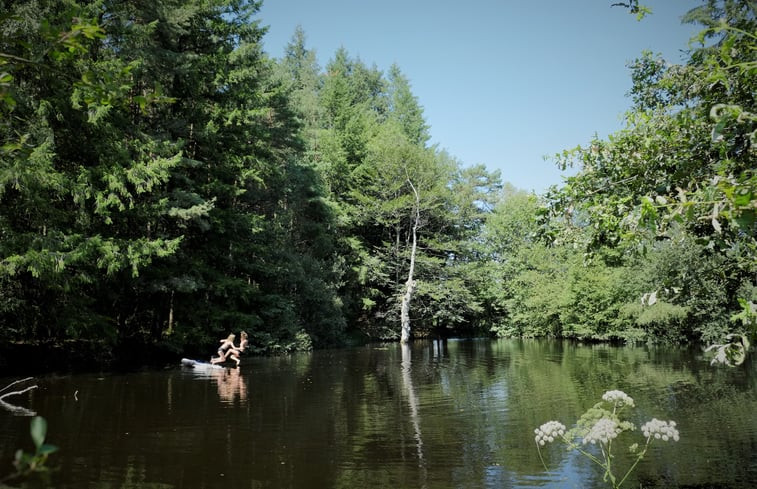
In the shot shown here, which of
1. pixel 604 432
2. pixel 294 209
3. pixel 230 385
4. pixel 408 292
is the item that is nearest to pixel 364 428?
pixel 604 432

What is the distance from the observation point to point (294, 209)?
105 ft

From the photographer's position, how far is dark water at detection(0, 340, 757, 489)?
5.98 meters

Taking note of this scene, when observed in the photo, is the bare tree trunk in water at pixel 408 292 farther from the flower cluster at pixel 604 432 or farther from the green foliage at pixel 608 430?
the flower cluster at pixel 604 432

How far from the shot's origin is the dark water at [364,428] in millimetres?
5977

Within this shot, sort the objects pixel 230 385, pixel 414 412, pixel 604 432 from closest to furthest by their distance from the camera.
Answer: pixel 604 432 → pixel 414 412 → pixel 230 385

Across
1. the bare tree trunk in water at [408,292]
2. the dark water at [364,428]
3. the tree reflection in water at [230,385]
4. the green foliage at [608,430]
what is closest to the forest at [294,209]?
the bare tree trunk in water at [408,292]

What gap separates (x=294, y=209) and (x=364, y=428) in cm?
2444

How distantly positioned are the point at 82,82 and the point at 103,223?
51.4 ft

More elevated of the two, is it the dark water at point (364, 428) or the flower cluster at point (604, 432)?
the flower cluster at point (604, 432)

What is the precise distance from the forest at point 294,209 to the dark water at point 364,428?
7.21 ft

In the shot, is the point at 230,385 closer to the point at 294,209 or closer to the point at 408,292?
the point at 294,209

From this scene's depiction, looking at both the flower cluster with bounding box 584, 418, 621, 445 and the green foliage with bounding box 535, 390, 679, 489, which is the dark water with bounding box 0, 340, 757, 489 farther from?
the flower cluster with bounding box 584, 418, 621, 445

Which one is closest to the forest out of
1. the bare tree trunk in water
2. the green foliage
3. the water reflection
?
the bare tree trunk in water

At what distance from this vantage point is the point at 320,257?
1320 inches
